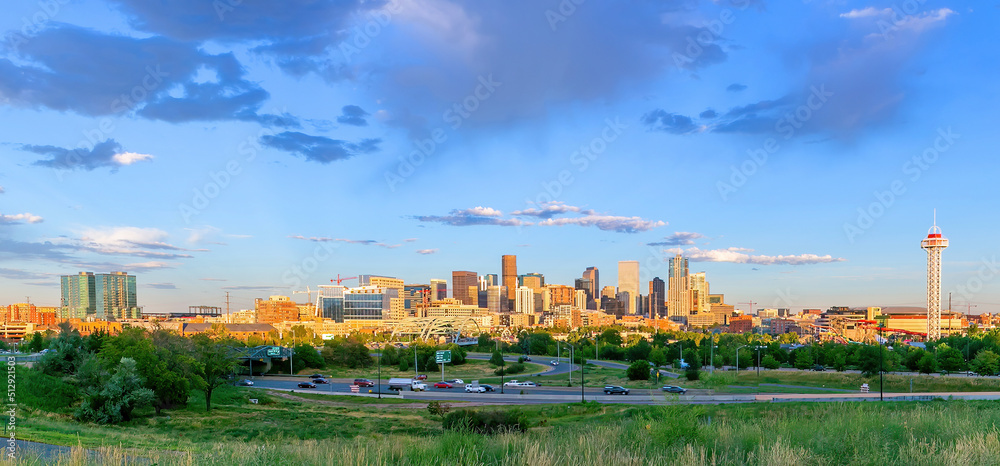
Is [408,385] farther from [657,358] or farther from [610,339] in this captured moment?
[610,339]

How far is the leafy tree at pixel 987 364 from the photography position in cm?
8275

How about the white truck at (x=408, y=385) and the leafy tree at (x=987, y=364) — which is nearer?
the white truck at (x=408, y=385)

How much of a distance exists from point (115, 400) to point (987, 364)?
101m

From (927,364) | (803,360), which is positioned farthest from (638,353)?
(927,364)

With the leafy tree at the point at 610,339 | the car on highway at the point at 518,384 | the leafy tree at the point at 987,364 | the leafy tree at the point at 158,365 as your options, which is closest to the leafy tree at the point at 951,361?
the leafy tree at the point at 987,364

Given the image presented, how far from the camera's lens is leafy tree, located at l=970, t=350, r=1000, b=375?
82.8m

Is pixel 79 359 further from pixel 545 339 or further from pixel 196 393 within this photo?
pixel 545 339

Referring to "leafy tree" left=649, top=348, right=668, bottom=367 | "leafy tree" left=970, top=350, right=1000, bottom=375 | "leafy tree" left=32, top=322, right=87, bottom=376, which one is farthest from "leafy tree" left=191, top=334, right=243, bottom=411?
"leafy tree" left=970, top=350, right=1000, bottom=375

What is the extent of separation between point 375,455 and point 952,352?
10589 centimetres

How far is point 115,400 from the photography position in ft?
134

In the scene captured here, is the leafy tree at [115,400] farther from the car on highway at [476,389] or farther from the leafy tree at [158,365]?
the car on highway at [476,389]

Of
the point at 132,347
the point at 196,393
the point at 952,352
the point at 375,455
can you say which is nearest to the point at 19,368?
the point at 132,347

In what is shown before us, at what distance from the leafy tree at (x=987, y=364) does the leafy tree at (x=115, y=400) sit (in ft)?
325

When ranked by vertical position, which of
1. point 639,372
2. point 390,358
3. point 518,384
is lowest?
point 390,358
